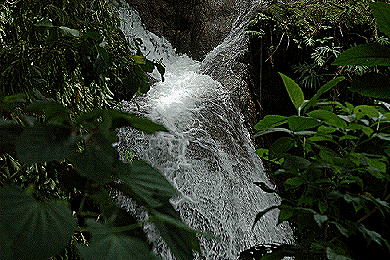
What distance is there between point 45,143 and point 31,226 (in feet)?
0.25

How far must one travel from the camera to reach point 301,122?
63cm

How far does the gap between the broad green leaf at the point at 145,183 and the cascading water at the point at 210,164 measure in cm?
144

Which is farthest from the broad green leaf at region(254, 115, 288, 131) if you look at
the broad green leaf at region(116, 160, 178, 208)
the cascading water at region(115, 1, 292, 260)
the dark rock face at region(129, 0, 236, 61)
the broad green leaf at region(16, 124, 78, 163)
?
the dark rock face at region(129, 0, 236, 61)

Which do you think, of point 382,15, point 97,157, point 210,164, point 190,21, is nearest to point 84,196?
point 97,157

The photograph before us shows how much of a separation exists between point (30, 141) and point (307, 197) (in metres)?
0.54

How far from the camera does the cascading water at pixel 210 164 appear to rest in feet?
6.47

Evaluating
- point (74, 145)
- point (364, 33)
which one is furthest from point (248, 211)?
point (364, 33)

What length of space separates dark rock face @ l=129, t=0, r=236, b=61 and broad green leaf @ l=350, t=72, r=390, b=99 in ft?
11.7

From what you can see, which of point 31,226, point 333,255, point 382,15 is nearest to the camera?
point 31,226

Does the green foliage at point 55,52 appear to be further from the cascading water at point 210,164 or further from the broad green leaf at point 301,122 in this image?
the cascading water at point 210,164

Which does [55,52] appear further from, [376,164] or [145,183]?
[376,164]

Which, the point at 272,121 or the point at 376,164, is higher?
the point at 272,121

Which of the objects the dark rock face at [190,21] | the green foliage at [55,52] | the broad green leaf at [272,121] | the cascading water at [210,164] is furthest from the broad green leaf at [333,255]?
the dark rock face at [190,21]

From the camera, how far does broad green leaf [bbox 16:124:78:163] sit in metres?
0.29
